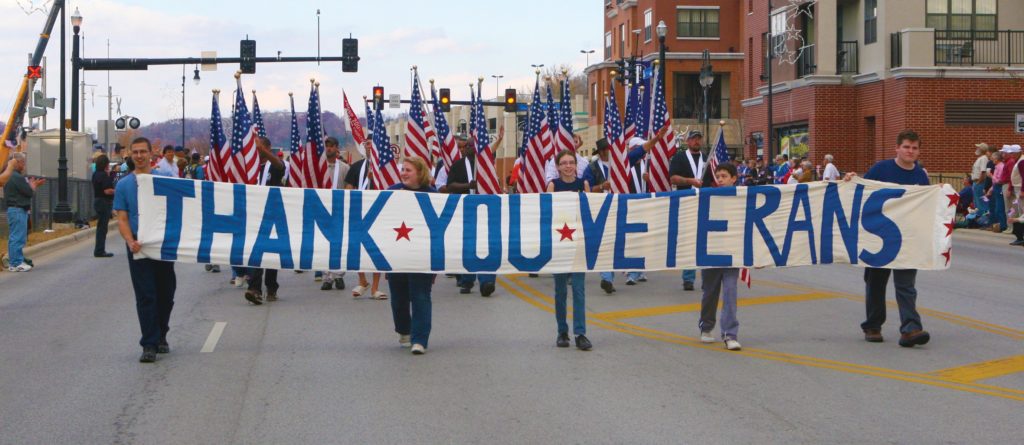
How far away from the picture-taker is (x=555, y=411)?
26.9ft

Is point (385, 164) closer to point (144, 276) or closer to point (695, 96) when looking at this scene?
point (144, 276)

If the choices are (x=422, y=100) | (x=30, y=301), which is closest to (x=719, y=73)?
(x=422, y=100)

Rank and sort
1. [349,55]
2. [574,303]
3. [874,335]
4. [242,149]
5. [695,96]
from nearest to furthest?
[574,303], [874,335], [242,149], [349,55], [695,96]

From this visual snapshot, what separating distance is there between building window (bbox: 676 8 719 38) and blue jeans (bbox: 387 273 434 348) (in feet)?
201

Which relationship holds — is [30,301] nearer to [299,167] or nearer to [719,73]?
[299,167]

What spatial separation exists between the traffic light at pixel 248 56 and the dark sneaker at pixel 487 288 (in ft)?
82.6

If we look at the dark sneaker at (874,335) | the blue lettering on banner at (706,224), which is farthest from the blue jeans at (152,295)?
the dark sneaker at (874,335)

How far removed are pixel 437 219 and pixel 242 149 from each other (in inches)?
269

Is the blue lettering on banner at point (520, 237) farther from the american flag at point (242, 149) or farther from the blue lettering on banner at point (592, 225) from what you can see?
the american flag at point (242, 149)

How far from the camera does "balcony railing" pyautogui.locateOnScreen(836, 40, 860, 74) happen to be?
43875mm

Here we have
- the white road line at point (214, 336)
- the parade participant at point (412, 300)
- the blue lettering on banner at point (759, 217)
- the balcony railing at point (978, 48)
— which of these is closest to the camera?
the parade participant at point (412, 300)

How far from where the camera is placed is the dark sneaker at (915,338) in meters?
10.7

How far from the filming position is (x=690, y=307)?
14.1 meters

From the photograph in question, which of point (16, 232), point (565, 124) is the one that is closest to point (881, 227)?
point (565, 124)
